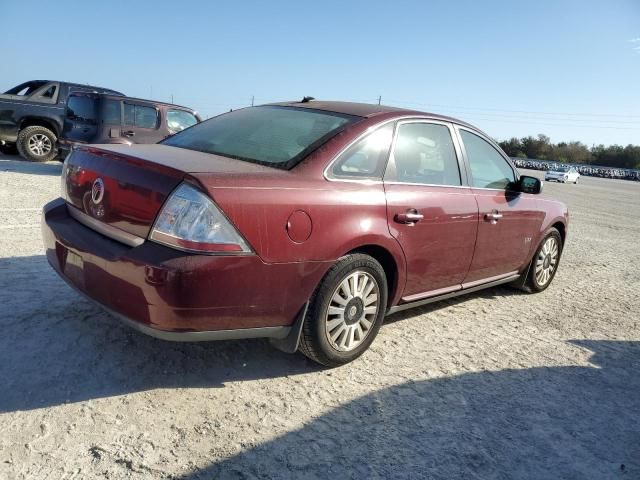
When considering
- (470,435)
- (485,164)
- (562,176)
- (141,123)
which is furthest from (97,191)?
(562,176)

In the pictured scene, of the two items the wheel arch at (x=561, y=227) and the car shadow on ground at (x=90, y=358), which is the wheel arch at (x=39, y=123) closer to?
the car shadow on ground at (x=90, y=358)

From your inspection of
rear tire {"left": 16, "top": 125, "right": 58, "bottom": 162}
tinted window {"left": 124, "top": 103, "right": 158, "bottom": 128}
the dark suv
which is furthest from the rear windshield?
rear tire {"left": 16, "top": 125, "right": 58, "bottom": 162}

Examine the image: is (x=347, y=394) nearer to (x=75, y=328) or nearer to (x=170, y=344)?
(x=170, y=344)

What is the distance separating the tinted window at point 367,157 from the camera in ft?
9.85

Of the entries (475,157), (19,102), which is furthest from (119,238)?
(19,102)

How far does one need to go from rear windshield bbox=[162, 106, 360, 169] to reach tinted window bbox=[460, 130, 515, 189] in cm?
124

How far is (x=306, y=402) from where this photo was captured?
8.88 ft

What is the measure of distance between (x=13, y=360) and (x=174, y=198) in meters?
1.31

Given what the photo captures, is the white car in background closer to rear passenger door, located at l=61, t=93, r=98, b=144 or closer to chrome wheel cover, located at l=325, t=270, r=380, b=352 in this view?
rear passenger door, located at l=61, t=93, r=98, b=144

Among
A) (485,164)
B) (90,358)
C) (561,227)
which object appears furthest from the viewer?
(561,227)

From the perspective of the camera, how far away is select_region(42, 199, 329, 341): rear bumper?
2.34m

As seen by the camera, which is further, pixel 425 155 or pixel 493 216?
pixel 493 216

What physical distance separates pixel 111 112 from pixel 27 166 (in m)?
2.50

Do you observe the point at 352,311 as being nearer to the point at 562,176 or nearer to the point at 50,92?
the point at 50,92
